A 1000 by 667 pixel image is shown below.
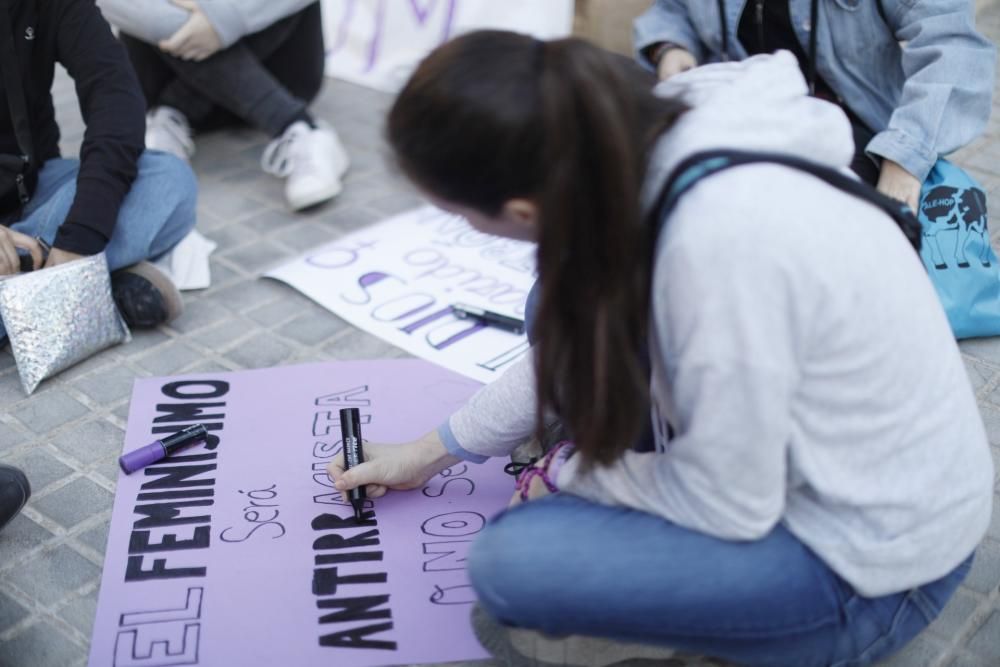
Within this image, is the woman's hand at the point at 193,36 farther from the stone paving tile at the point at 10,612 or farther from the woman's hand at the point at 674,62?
the stone paving tile at the point at 10,612

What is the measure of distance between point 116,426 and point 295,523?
440mm

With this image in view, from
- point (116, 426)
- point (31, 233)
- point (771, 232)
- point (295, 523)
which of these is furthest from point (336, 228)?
point (771, 232)

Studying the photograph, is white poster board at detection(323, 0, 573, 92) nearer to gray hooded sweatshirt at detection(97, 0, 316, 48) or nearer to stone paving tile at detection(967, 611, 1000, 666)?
gray hooded sweatshirt at detection(97, 0, 316, 48)

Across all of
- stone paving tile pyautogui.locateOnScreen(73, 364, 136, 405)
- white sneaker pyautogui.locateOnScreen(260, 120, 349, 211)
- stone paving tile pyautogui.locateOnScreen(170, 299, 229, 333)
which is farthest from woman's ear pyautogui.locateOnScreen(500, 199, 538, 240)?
white sneaker pyautogui.locateOnScreen(260, 120, 349, 211)

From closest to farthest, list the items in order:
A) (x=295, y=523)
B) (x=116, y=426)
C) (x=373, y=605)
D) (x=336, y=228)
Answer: (x=373, y=605)
(x=295, y=523)
(x=116, y=426)
(x=336, y=228)

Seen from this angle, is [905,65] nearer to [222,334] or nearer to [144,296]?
[222,334]

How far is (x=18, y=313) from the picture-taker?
1.76 metres

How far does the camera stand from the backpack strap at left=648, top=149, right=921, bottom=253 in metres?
0.93

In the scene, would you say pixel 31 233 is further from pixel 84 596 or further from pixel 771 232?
pixel 771 232

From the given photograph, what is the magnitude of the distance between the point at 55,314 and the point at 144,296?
8.0 inches

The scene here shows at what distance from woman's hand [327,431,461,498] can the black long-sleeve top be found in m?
0.76

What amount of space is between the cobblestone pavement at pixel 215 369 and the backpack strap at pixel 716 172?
28cm

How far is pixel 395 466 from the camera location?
1.46 m

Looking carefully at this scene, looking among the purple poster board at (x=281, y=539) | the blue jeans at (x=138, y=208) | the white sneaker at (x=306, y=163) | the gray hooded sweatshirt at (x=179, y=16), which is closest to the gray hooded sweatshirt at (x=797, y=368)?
the purple poster board at (x=281, y=539)
